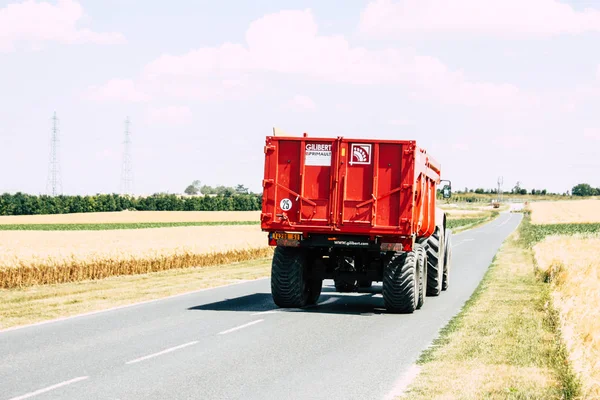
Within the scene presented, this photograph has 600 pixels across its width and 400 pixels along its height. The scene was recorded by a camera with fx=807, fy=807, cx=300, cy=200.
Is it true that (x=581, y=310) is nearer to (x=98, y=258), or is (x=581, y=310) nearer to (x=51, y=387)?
(x=51, y=387)

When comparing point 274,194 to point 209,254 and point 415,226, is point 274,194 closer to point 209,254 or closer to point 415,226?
point 415,226

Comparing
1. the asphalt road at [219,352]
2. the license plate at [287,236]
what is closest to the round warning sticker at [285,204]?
the license plate at [287,236]

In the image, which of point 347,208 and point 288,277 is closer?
point 347,208

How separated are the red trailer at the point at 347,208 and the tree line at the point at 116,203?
8568 centimetres

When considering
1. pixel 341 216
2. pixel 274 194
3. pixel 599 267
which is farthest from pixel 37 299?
pixel 599 267

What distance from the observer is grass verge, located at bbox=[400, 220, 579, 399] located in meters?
8.27

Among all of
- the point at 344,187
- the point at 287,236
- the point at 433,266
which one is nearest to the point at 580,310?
the point at 344,187

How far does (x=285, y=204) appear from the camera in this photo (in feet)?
50.9

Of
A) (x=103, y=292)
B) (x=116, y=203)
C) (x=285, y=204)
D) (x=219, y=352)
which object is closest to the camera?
(x=219, y=352)

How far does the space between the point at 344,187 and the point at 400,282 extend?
2.09 metres

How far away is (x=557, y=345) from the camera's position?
11039 mm

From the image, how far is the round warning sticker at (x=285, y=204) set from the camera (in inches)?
609

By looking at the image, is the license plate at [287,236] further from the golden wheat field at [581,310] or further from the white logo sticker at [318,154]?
the golden wheat field at [581,310]

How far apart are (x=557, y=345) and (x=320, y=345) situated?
10.7ft
